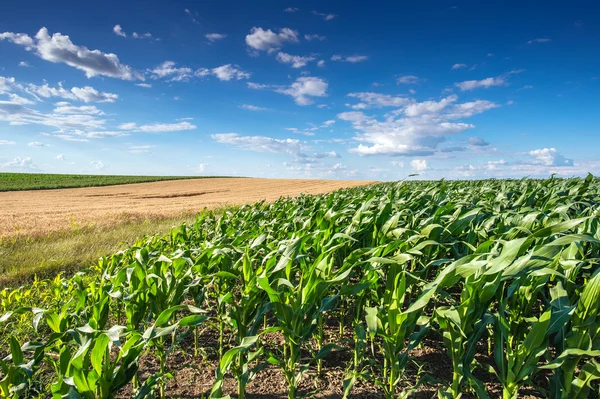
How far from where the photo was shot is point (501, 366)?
7.27 ft

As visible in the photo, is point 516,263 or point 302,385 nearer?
point 516,263

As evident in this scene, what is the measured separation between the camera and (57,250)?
24.5 ft

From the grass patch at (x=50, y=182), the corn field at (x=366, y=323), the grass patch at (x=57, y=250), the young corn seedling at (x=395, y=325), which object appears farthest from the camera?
the grass patch at (x=50, y=182)

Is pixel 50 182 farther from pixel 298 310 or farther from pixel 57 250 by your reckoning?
pixel 298 310

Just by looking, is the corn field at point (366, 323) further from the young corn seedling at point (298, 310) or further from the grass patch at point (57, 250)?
the grass patch at point (57, 250)

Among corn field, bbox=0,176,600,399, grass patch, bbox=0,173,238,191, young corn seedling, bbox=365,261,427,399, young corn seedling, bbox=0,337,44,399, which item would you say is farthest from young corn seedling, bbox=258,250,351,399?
grass patch, bbox=0,173,238,191

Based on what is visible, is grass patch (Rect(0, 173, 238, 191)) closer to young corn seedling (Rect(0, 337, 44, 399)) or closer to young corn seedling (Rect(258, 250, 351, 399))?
young corn seedling (Rect(0, 337, 44, 399))

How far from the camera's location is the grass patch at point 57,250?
20.4ft

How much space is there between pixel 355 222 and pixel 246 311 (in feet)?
5.38

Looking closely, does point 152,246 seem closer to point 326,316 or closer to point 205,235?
point 205,235

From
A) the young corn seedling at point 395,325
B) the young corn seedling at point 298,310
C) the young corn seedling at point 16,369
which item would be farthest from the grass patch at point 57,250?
the young corn seedling at point 395,325

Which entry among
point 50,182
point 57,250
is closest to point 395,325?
point 57,250

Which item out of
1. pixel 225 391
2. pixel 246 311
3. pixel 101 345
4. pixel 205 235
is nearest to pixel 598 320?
pixel 246 311

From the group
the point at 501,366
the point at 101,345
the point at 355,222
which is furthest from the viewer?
the point at 355,222
